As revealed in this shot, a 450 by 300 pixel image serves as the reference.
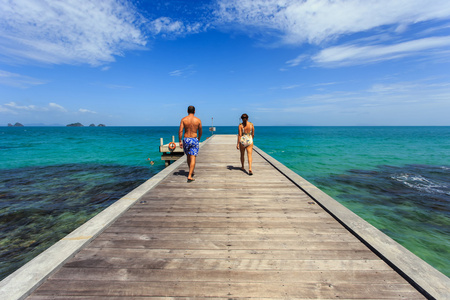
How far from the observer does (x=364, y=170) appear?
1405 cm

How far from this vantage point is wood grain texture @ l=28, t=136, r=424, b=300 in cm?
202

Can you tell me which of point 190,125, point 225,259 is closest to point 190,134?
point 190,125

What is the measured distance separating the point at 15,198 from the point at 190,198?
29.1 ft

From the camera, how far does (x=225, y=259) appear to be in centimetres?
247

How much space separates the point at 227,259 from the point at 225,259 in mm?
24

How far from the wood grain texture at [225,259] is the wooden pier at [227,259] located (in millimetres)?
12

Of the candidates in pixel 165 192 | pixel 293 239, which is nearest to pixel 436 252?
pixel 293 239

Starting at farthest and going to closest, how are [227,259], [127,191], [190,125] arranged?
[127,191]
[190,125]
[227,259]

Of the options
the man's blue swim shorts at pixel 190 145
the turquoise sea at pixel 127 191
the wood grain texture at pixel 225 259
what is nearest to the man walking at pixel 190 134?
the man's blue swim shorts at pixel 190 145

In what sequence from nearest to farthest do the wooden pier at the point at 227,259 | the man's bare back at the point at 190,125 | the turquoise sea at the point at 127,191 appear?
Answer: 1. the wooden pier at the point at 227,259
2. the turquoise sea at the point at 127,191
3. the man's bare back at the point at 190,125

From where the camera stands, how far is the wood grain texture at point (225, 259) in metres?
2.02

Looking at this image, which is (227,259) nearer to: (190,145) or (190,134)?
(190,145)

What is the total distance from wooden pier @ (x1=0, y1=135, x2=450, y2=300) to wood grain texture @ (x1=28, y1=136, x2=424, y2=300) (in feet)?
0.04

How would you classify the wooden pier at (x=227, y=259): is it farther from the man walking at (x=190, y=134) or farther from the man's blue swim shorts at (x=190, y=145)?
Answer: the man's blue swim shorts at (x=190, y=145)
